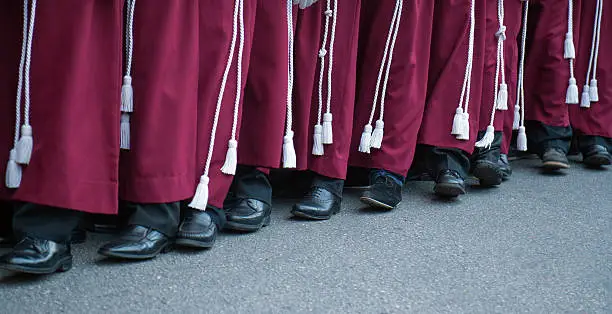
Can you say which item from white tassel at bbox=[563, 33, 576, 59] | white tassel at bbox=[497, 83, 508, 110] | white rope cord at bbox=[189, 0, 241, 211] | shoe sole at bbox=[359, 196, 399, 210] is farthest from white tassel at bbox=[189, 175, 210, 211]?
white tassel at bbox=[563, 33, 576, 59]

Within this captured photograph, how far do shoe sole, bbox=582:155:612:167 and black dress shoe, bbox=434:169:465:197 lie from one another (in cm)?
79

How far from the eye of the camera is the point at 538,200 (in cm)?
220

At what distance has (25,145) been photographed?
1381 millimetres

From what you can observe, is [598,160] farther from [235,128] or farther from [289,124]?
[235,128]

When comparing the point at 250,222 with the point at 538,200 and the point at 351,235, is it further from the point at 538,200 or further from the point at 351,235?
the point at 538,200

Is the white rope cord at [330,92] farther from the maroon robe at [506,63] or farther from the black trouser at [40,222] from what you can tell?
the black trouser at [40,222]

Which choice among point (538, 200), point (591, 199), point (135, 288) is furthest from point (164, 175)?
point (591, 199)

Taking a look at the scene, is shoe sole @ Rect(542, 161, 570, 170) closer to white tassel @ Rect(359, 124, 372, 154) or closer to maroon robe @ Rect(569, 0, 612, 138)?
maroon robe @ Rect(569, 0, 612, 138)

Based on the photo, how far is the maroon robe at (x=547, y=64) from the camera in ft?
8.34

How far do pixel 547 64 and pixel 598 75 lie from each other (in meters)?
0.24

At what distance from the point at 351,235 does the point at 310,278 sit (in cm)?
33

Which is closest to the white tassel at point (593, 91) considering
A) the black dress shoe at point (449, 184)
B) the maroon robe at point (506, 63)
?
the maroon robe at point (506, 63)

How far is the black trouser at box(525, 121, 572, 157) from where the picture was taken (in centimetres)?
261

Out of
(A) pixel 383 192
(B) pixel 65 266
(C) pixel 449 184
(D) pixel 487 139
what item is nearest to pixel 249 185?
(A) pixel 383 192
